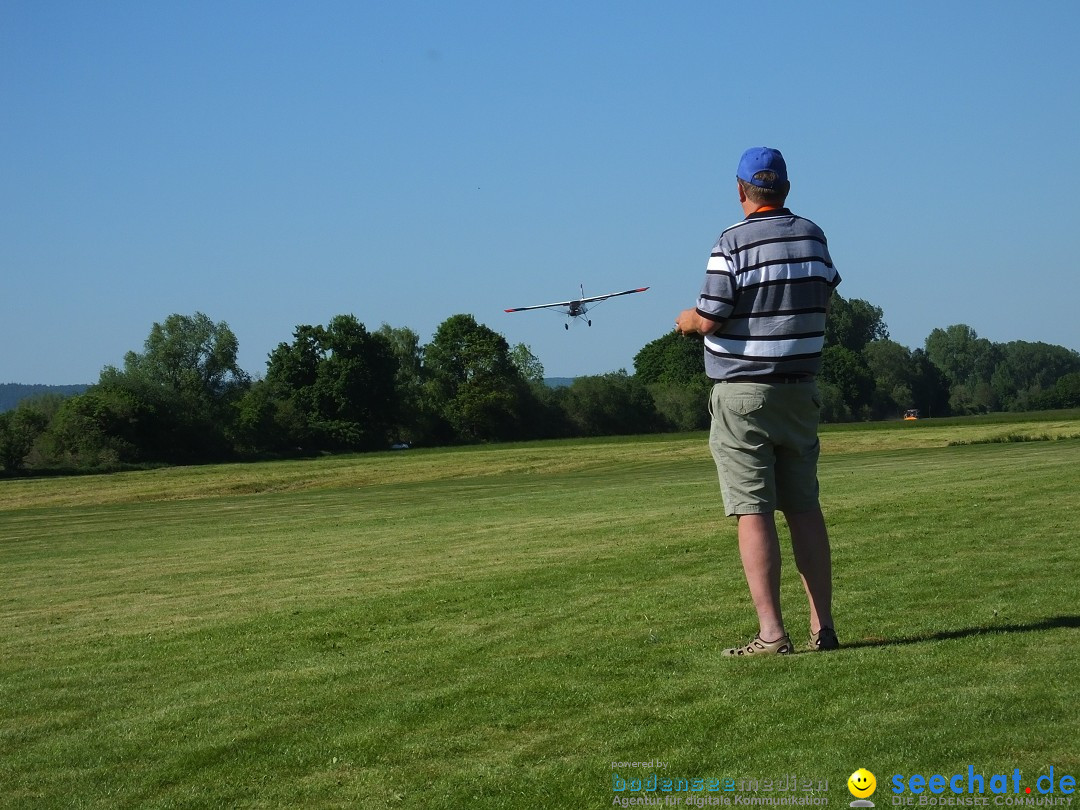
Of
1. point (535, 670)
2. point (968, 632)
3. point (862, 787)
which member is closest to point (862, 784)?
point (862, 787)

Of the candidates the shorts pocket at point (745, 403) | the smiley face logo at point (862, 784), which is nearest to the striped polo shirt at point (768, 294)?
the shorts pocket at point (745, 403)

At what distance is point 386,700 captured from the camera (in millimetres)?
5570

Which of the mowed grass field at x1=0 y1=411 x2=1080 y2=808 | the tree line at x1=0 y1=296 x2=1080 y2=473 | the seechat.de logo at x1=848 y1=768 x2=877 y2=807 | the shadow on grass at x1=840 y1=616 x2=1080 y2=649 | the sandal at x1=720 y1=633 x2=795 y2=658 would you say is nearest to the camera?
the seechat.de logo at x1=848 y1=768 x2=877 y2=807

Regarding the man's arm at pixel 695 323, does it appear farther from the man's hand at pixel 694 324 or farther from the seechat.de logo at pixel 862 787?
the seechat.de logo at pixel 862 787

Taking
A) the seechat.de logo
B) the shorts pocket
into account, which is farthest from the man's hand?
the seechat.de logo

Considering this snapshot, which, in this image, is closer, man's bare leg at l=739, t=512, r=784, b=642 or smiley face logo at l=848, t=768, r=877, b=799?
smiley face logo at l=848, t=768, r=877, b=799

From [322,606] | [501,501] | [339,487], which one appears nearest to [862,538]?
[322,606]

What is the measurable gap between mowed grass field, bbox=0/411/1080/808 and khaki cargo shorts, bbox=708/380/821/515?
838 millimetres

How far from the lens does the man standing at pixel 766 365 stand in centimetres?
599

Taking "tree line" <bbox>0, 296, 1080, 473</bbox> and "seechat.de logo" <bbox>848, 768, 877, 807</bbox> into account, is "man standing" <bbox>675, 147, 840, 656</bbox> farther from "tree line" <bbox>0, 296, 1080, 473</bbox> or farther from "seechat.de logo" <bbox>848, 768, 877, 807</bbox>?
"tree line" <bbox>0, 296, 1080, 473</bbox>

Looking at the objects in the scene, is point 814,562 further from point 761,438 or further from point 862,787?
point 862,787

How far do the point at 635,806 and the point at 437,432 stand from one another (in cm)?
11035

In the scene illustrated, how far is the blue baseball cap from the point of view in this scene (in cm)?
620

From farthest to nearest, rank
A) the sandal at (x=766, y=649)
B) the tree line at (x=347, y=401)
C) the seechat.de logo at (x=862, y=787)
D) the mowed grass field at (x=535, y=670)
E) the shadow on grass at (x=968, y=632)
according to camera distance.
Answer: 1. the tree line at (x=347, y=401)
2. the shadow on grass at (x=968, y=632)
3. the sandal at (x=766, y=649)
4. the mowed grass field at (x=535, y=670)
5. the seechat.de logo at (x=862, y=787)
